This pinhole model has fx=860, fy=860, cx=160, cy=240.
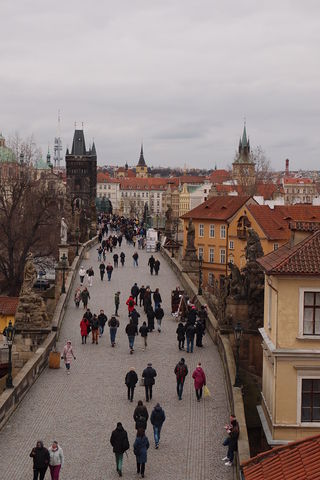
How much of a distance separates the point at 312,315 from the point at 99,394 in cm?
514

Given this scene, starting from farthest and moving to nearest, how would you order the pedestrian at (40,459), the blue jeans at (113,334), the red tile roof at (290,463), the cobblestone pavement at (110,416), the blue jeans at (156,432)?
the blue jeans at (113,334) < the blue jeans at (156,432) < the cobblestone pavement at (110,416) < the pedestrian at (40,459) < the red tile roof at (290,463)

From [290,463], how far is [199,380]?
25.8 ft

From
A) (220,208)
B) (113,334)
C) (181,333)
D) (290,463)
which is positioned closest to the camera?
(290,463)

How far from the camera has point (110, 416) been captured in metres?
17.8

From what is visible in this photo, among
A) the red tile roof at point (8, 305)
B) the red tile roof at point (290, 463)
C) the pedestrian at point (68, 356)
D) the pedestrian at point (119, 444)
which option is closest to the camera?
the red tile roof at point (290, 463)

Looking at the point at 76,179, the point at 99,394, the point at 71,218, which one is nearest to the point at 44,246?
the point at 71,218

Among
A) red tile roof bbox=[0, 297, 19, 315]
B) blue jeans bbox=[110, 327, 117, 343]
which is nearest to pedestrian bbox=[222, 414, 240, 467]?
blue jeans bbox=[110, 327, 117, 343]

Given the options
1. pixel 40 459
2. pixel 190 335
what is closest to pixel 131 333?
pixel 190 335

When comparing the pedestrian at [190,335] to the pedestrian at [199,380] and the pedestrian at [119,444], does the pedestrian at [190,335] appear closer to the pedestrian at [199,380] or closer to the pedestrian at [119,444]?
the pedestrian at [199,380]

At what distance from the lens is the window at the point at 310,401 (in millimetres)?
A: 17875

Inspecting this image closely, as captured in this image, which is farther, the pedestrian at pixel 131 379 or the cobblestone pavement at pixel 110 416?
the pedestrian at pixel 131 379

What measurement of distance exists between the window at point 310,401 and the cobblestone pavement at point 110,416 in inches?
65.7

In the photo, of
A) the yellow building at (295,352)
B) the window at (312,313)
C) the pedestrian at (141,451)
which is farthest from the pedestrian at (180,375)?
the pedestrian at (141,451)

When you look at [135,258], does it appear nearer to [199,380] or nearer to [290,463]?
[199,380]
